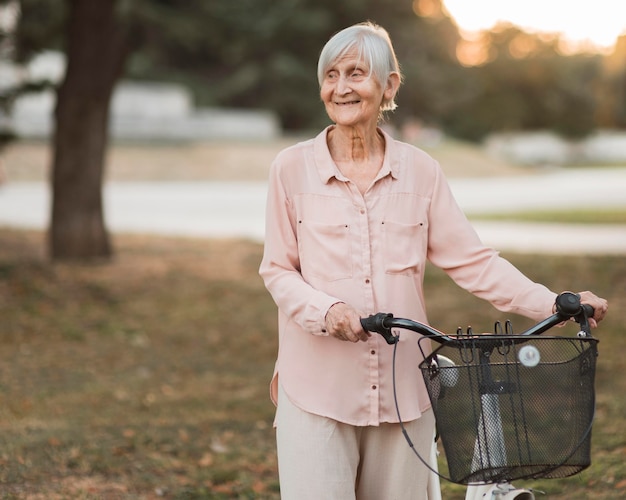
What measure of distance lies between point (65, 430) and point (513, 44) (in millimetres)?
79686

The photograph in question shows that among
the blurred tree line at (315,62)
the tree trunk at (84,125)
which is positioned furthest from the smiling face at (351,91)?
the blurred tree line at (315,62)

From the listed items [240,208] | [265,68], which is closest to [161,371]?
[240,208]

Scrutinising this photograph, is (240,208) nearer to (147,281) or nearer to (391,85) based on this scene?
(147,281)

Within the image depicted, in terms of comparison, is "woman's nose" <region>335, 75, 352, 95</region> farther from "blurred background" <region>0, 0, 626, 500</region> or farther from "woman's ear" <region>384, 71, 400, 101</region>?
"blurred background" <region>0, 0, 626, 500</region>

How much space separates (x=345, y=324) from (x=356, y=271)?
0.26m

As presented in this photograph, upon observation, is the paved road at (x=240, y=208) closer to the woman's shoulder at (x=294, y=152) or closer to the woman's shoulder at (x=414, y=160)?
the woman's shoulder at (x=414, y=160)

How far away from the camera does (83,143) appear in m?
14.0

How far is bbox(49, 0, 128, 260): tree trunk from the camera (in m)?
13.8

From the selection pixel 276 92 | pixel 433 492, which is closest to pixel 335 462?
pixel 433 492

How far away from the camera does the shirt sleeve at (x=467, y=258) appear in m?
3.04

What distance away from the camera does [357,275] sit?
296cm

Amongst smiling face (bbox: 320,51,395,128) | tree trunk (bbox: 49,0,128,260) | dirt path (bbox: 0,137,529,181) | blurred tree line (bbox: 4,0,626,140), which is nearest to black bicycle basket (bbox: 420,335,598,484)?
smiling face (bbox: 320,51,395,128)

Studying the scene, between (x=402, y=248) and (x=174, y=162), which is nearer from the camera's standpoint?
(x=402, y=248)

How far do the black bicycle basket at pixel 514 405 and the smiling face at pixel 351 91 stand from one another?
0.78 meters
